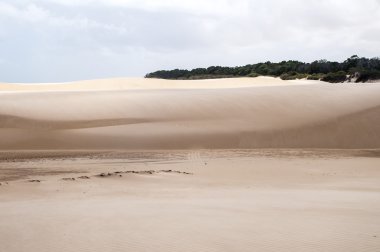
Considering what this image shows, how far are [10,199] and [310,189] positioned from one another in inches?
194

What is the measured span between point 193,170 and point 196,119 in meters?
6.64

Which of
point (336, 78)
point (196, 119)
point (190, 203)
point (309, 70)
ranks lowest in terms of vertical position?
point (190, 203)

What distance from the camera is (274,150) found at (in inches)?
571

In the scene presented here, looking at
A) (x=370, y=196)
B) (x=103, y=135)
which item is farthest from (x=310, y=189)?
(x=103, y=135)

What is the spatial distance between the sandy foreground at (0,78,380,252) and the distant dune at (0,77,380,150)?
0.06 metres

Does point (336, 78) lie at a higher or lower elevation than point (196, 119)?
higher

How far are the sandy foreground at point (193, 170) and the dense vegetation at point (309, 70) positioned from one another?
2052cm

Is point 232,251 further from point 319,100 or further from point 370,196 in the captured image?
point 319,100

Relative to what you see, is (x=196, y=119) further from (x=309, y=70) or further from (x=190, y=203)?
(x=309, y=70)

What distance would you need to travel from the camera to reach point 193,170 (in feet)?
36.4

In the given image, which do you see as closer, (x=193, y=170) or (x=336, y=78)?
(x=193, y=170)

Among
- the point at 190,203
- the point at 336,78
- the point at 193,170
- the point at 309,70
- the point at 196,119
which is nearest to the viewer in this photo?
the point at 190,203

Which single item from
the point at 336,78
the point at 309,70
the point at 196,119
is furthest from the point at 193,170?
the point at 309,70

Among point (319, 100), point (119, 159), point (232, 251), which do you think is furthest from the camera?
point (319, 100)
